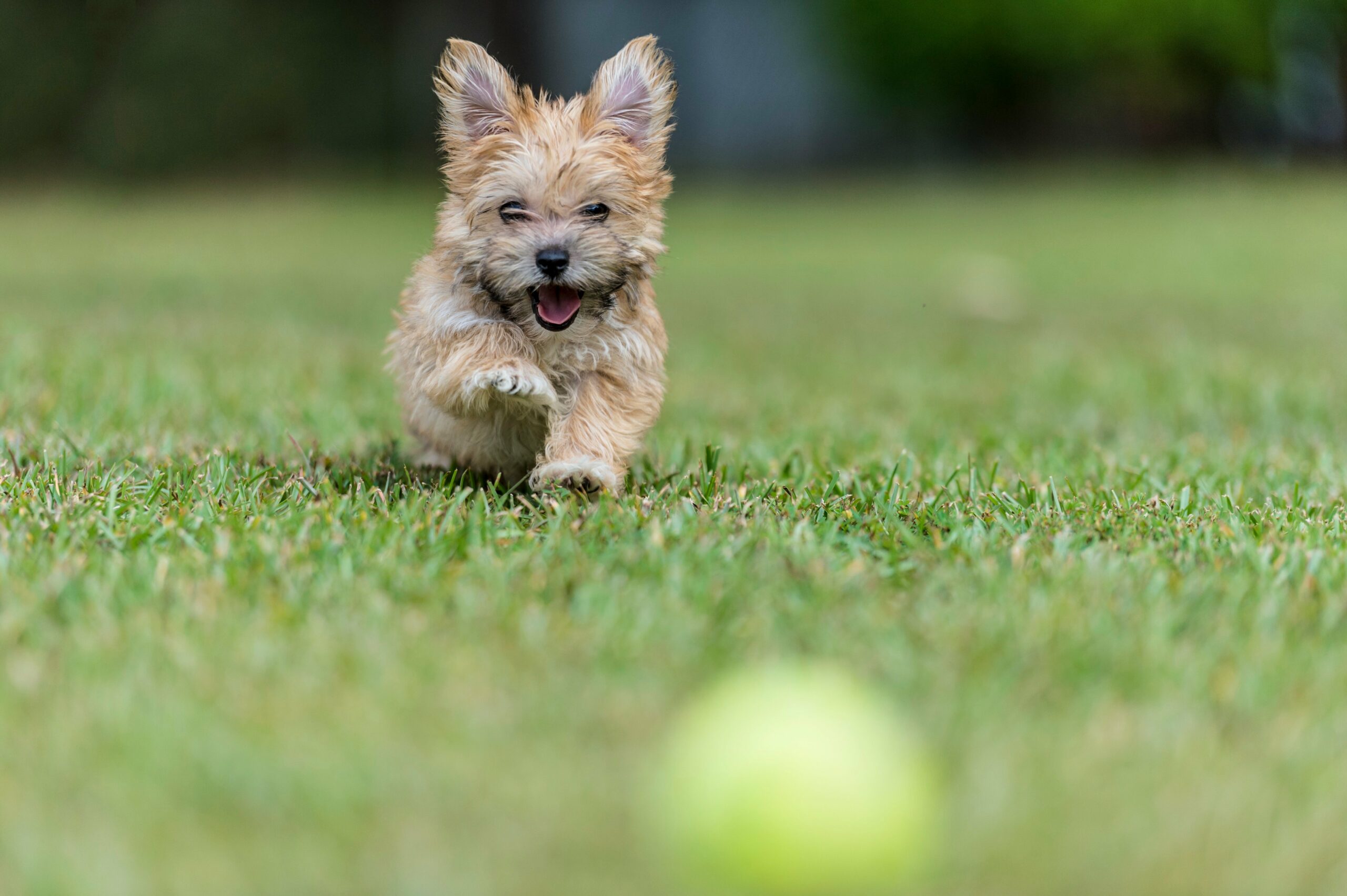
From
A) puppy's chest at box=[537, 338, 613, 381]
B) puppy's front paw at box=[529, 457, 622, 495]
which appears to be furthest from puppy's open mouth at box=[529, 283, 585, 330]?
puppy's front paw at box=[529, 457, 622, 495]

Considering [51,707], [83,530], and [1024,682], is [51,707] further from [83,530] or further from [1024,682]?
[1024,682]

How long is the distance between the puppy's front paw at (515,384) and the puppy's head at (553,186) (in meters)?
0.14

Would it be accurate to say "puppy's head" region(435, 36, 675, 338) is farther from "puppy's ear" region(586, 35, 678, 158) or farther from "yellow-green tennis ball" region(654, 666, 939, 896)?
"yellow-green tennis ball" region(654, 666, 939, 896)

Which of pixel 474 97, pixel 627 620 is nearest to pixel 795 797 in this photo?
pixel 627 620

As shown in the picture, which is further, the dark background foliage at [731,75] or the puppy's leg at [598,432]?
the dark background foliage at [731,75]

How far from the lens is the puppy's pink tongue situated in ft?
11.7

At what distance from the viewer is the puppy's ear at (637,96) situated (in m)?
3.81

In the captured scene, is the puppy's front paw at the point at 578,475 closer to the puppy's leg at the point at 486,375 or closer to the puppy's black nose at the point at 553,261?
the puppy's leg at the point at 486,375

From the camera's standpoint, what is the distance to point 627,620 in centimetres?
263

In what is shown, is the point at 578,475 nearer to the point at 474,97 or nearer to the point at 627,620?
the point at 627,620

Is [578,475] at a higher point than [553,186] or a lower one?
lower

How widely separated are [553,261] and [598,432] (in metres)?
0.46

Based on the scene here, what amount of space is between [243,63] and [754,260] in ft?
36.4

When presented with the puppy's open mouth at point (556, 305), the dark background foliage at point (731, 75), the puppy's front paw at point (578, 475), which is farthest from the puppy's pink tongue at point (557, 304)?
the dark background foliage at point (731, 75)
